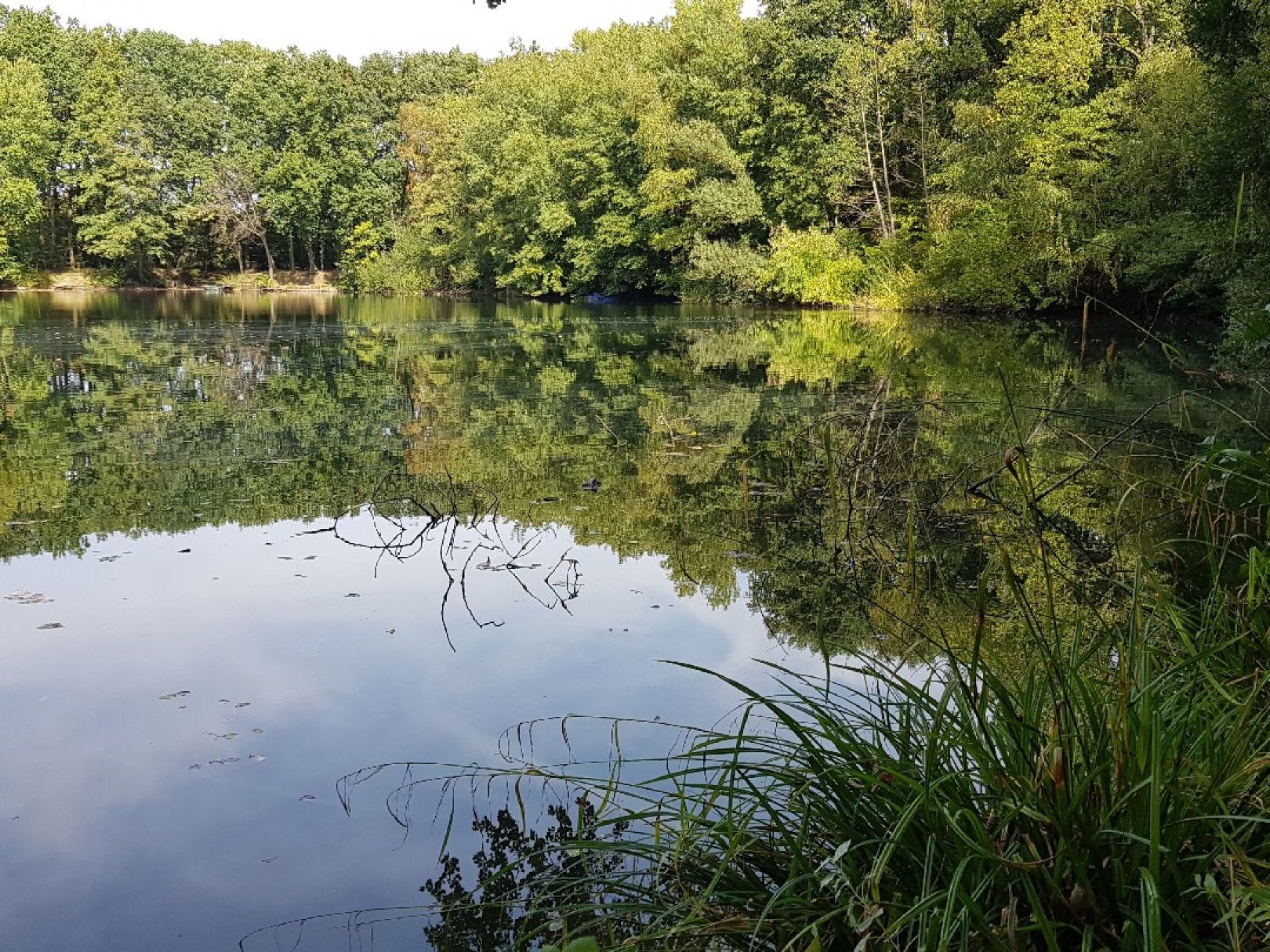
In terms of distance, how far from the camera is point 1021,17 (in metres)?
22.8

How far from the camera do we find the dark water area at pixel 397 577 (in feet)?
10.0

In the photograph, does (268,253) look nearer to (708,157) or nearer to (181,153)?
(181,153)

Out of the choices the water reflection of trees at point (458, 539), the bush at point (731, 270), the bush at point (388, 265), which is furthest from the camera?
the bush at point (388, 265)

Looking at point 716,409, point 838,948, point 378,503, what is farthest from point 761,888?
point 716,409

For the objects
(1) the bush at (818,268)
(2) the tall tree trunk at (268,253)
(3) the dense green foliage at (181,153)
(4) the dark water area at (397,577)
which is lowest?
(4) the dark water area at (397,577)

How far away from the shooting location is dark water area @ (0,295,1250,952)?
10.0ft

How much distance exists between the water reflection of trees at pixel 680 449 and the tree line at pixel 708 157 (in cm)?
179

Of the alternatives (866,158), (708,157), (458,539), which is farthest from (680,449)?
(708,157)

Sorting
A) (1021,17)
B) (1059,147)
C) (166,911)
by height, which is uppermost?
(1021,17)

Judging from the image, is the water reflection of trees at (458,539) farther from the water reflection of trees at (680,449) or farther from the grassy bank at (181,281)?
the grassy bank at (181,281)

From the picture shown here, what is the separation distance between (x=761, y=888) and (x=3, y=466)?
313 inches

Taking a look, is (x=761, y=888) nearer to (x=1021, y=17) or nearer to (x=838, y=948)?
(x=838, y=948)

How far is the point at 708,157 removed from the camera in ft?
98.3

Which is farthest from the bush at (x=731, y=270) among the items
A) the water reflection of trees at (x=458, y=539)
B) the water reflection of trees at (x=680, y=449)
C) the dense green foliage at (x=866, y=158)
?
the water reflection of trees at (x=458, y=539)
